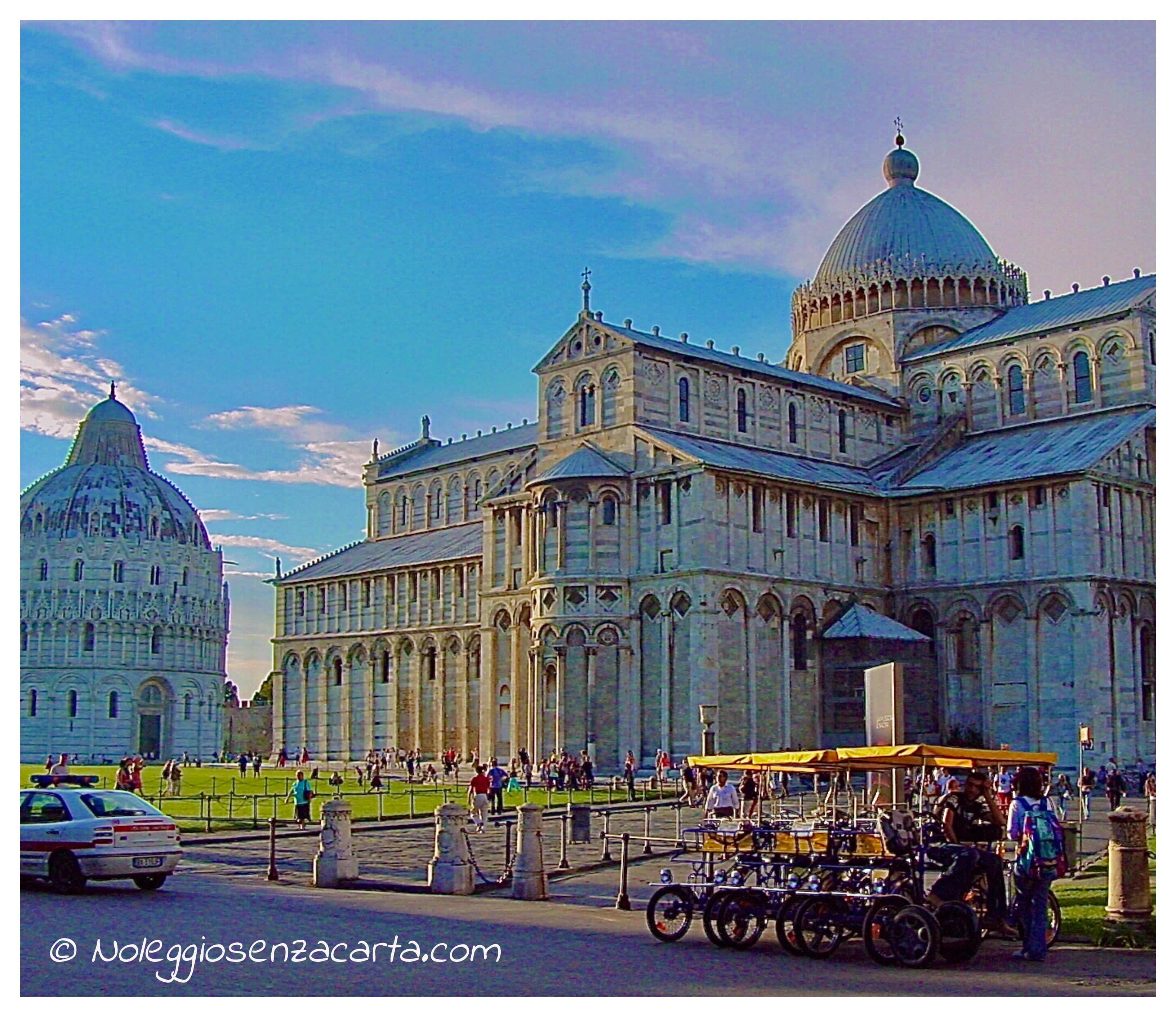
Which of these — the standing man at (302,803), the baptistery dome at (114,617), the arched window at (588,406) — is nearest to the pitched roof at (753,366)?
the arched window at (588,406)

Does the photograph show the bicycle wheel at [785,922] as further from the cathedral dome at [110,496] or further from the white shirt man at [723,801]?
the cathedral dome at [110,496]

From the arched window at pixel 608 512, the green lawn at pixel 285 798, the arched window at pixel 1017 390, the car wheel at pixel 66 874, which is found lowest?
the green lawn at pixel 285 798

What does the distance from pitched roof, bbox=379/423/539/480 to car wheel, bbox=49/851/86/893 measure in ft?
220

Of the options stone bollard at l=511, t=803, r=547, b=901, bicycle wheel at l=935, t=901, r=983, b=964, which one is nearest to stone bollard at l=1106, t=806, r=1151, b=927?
bicycle wheel at l=935, t=901, r=983, b=964

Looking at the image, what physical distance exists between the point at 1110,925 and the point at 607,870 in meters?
11.7

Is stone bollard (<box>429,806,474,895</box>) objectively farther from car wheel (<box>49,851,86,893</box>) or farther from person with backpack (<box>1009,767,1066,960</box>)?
person with backpack (<box>1009,767,1066,960</box>)

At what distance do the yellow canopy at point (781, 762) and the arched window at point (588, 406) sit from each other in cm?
4188

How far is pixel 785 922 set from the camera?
17.9 metres

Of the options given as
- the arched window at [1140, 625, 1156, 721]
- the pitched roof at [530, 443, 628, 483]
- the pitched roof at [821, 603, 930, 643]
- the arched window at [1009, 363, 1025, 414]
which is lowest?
the arched window at [1140, 625, 1156, 721]

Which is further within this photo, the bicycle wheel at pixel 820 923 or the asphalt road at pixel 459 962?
the bicycle wheel at pixel 820 923

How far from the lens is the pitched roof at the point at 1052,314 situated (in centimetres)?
6612

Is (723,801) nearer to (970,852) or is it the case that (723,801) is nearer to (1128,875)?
(1128,875)

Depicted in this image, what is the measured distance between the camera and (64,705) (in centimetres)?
12162

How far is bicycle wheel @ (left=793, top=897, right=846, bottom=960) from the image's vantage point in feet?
57.3
